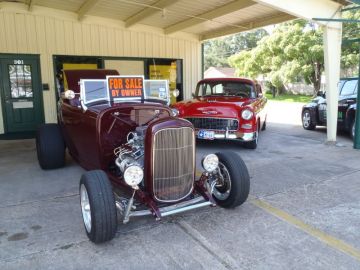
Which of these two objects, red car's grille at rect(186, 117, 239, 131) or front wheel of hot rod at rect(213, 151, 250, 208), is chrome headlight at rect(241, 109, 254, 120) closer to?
red car's grille at rect(186, 117, 239, 131)

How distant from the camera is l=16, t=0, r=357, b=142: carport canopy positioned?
25.0ft

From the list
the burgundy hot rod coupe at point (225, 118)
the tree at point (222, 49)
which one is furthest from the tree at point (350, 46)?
the tree at point (222, 49)

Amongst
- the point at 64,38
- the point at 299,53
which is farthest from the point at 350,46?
the point at 64,38

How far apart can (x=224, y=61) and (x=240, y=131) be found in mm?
64759

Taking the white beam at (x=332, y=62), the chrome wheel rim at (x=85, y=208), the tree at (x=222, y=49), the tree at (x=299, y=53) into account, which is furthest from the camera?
the tree at (x=222, y=49)

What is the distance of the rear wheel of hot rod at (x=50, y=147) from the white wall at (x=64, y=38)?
13.1ft

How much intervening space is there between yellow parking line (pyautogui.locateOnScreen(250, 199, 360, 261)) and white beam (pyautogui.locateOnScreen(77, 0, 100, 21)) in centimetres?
638

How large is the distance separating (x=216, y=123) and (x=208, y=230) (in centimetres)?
394

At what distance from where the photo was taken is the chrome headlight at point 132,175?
3238 mm

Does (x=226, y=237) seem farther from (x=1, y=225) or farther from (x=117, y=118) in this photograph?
(x=1, y=225)

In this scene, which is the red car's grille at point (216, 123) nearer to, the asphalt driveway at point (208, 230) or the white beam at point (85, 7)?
the asphalt driveway at point (208, 230)

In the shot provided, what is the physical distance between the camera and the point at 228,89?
8492 millimetres

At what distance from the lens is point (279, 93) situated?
30547mm

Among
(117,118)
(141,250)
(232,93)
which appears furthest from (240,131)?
(141,250)
